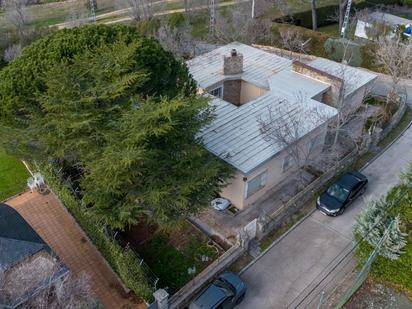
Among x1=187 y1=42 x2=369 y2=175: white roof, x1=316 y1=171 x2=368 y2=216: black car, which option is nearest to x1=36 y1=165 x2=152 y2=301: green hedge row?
x1=187 y1=42 x2=369 y2=175: white roof

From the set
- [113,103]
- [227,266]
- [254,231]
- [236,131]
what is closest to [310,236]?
[254,231]

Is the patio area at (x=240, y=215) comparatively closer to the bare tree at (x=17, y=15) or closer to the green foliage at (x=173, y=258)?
the green foliage at (x=173, y=258)

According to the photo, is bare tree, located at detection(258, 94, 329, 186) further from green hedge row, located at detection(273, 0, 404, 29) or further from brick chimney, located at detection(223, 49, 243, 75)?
green hedge row, located at detection(273, 0, 404, 29)

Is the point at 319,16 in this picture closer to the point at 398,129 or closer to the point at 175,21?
the point at 175,21

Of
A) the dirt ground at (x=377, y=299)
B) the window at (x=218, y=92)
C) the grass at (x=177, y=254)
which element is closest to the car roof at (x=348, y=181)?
the dirt ground at (x=377, y=299)

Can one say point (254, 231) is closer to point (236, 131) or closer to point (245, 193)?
point (245, 193)
